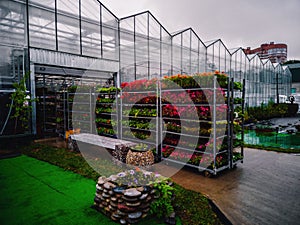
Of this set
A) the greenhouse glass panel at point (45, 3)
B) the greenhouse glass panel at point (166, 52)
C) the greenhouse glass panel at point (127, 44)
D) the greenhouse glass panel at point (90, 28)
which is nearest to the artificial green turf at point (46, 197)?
the greenhouse glass panel at point (90, 28)

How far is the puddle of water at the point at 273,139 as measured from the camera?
757 centimetres

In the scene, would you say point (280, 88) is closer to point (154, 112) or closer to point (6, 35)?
point (154, 112)

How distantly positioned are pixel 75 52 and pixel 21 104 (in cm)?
349

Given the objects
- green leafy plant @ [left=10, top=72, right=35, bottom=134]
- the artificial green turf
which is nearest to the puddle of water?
the artificial green turf

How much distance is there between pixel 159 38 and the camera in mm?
11758

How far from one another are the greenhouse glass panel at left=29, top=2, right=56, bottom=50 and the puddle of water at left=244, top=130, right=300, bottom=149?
885 cm

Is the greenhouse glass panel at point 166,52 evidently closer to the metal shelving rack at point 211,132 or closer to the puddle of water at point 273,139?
the puddle of water at point 273,139

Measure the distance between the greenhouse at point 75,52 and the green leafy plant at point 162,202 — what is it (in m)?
2.82

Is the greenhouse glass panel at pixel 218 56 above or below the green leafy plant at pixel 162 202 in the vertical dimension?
above

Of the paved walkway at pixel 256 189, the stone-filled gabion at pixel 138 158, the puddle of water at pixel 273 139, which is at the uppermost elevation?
the stone-filled gabion at pixel 138 158

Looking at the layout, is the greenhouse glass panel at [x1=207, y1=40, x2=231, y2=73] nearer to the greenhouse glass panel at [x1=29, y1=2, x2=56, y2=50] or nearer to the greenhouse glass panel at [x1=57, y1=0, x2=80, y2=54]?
the greenhouse glass panel at [x1=57, y1=0, x2=80, y2=54]

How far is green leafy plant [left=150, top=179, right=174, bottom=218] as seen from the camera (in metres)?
2.75

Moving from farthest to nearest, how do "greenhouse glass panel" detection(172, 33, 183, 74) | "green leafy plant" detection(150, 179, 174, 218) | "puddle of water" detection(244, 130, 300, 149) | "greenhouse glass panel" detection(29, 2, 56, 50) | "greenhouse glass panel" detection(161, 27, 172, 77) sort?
"greenhouse glass panel" detection(172, 33, 183, 74), "greenhouse glass panel" detection(161, 27, 172, 77), "greenhouse glass panel" detection(29, 2, 56, 50), "puddle of water" detection(244, 130, 300, 149), "green leafy plant" detection(150, 179, 174, 218)

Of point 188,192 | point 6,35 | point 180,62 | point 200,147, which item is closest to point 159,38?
point 180,62
